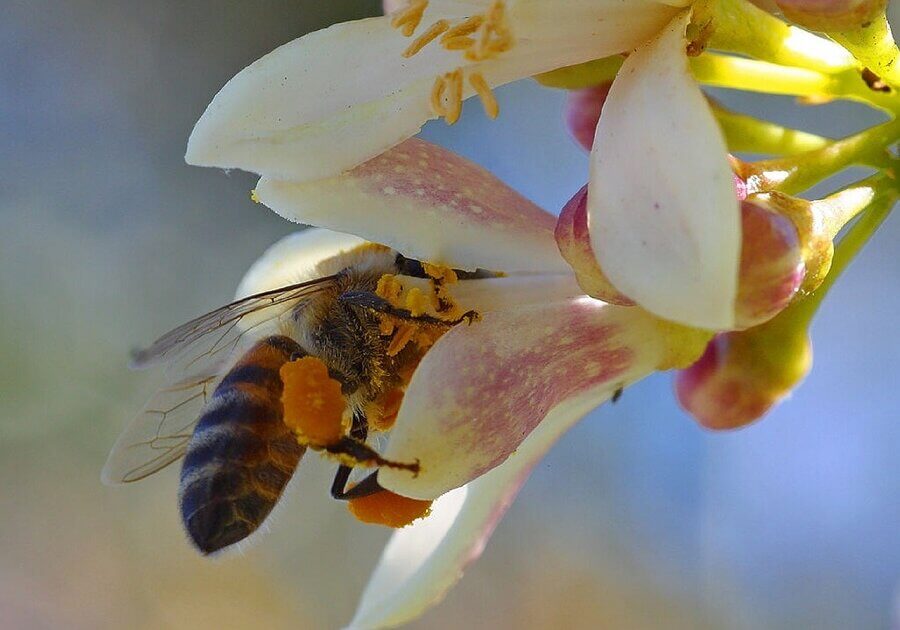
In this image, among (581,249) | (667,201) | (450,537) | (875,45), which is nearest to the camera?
(667,201)

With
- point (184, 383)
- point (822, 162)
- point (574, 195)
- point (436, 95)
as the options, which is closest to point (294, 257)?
point (184, 383)

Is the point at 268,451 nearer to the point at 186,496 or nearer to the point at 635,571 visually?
the point at 186,496

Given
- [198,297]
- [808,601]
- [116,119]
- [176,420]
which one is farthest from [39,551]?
[176,420]

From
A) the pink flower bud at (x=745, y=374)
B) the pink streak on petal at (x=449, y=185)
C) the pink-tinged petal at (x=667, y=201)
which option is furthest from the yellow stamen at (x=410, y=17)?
the pink flower bud at (x=745, y=374)

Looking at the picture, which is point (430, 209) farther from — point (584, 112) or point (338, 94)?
point (584, 112)

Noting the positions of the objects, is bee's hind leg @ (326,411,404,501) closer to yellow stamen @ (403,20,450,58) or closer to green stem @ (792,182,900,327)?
yellow stamen @ (403,20,450,58)

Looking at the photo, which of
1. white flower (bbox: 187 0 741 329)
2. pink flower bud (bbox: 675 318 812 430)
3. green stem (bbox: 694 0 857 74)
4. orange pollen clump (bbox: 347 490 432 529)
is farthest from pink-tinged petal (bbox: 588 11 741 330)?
pink flower bud (bbox: 675 318 812 430)
